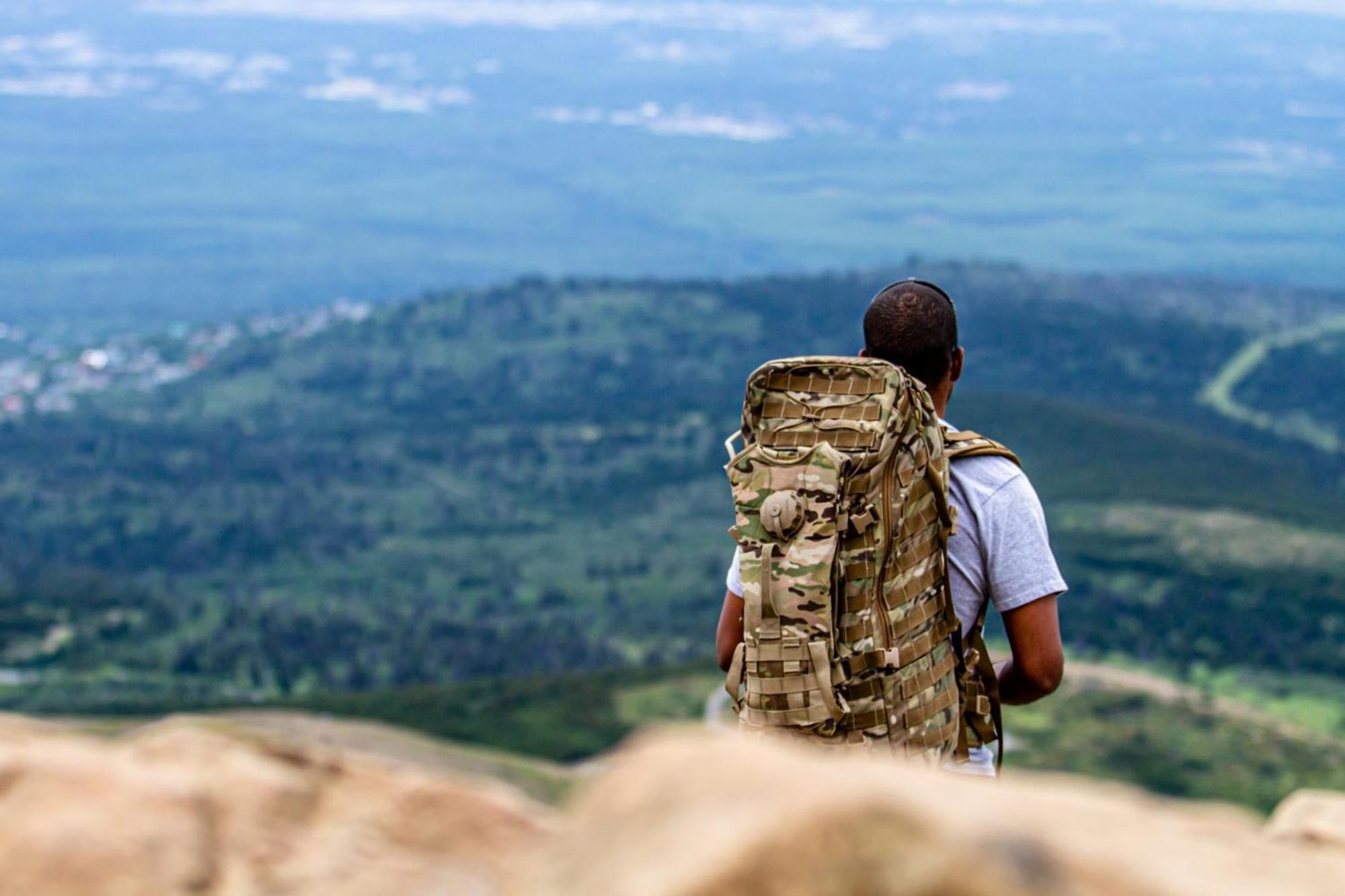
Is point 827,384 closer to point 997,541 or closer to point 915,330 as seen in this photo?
point 915,330

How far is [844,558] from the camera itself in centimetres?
895

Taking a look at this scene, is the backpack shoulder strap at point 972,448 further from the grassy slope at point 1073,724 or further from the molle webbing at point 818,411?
the grassy slope at point 1073,724

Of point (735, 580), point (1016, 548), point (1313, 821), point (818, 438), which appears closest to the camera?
point (1313, 821)

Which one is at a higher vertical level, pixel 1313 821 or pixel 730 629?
pixel 730 629

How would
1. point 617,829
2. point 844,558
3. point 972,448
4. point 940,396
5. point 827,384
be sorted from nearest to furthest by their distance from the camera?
point 617,829
point 844,558
point 827,384
point 972,448
point 940,396

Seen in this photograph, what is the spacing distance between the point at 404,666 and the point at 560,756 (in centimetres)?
5279

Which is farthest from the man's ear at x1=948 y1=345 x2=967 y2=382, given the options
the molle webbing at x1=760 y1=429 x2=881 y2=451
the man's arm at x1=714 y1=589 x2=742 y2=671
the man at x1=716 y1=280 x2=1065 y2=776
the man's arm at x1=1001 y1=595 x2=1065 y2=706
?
the man's arm at x1=714 y1=589 x2=742 y2=671

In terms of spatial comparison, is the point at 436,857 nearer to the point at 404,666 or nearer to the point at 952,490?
the point at 952,490

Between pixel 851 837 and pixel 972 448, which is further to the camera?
pixel 972 448

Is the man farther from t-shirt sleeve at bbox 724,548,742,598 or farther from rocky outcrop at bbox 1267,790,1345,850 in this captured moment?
rocky outcrop at bbox 1267,790,1345,850

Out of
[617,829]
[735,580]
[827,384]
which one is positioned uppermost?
[827,384]

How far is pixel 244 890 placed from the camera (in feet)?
21.1

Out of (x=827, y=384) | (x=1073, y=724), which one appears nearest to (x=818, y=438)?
(x=827, y=384)

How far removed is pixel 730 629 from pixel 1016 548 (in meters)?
1.68
